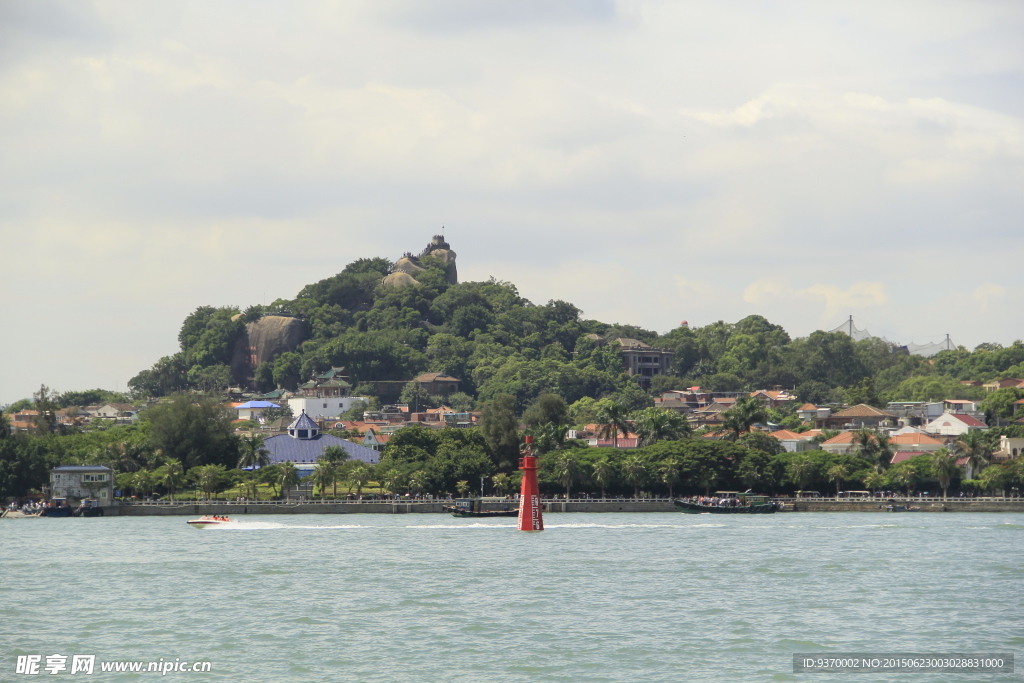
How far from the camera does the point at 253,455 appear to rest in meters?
102

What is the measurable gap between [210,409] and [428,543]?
42.6 metres

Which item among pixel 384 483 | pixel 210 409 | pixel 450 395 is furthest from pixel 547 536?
pixel 450 395

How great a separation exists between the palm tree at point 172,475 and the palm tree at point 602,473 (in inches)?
1146

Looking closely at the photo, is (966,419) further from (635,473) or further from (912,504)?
(635,473)

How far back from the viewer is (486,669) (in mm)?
33938

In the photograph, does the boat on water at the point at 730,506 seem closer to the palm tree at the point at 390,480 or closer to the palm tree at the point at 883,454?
the palm tree at the point at 883,454

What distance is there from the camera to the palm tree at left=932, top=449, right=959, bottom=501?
9312 centimetres

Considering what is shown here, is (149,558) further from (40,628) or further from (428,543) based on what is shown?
(40,628)

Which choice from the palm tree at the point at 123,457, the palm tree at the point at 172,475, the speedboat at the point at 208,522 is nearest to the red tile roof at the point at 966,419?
the palm tree at the point at 172,475

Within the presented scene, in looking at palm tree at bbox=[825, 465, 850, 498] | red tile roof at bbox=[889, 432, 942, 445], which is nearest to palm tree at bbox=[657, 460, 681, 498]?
palm tree at bbox=[825, 465, 850, 498]

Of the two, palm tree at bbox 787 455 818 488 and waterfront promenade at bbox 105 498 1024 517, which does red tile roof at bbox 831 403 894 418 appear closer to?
palm tree at bbox 787 455 818 488

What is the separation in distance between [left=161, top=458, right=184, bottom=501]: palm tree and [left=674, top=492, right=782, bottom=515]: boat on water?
3476 centimetres

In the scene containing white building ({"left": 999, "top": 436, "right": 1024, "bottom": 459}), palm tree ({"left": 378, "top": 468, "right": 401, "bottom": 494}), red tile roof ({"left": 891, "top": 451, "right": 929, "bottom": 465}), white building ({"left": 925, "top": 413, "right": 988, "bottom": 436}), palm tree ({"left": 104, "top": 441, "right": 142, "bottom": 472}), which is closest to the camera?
palm tree ({"left": 378, "top": 468, "right": 401, "bottom": 494})

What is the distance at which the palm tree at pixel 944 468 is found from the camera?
93125 mm
